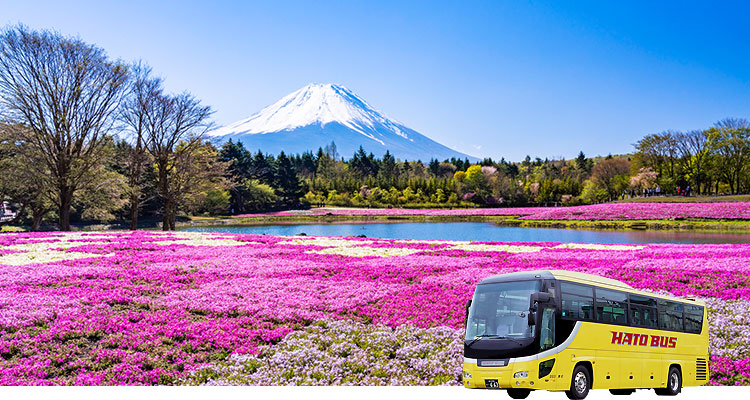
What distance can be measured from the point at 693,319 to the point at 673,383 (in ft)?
5.36

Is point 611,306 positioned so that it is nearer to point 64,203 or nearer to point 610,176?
point 64,203

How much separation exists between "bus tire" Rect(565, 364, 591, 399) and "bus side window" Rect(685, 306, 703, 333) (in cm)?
328

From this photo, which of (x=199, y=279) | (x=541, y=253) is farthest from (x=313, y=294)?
(x=541, y=253)

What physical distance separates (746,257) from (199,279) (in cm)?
2109

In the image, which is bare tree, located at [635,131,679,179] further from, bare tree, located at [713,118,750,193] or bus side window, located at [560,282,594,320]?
bus side window, located at [560,282,594,320]

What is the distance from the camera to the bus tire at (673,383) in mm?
9852

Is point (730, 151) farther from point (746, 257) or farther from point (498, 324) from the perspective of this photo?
point (498, 324)

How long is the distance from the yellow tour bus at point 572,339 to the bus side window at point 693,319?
0.44m

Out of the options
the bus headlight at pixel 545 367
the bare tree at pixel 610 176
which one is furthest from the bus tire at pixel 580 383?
the bare tree at pixel 610 176

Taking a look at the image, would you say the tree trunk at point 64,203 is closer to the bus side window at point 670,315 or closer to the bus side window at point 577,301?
the bus side window at point 577,301

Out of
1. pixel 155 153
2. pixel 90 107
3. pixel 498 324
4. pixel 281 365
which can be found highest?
pixel 90 107

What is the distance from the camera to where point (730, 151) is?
91.2 meters

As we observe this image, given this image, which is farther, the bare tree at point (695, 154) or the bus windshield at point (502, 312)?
the bare tree at point (695, 154)

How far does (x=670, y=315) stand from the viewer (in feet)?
33.7
